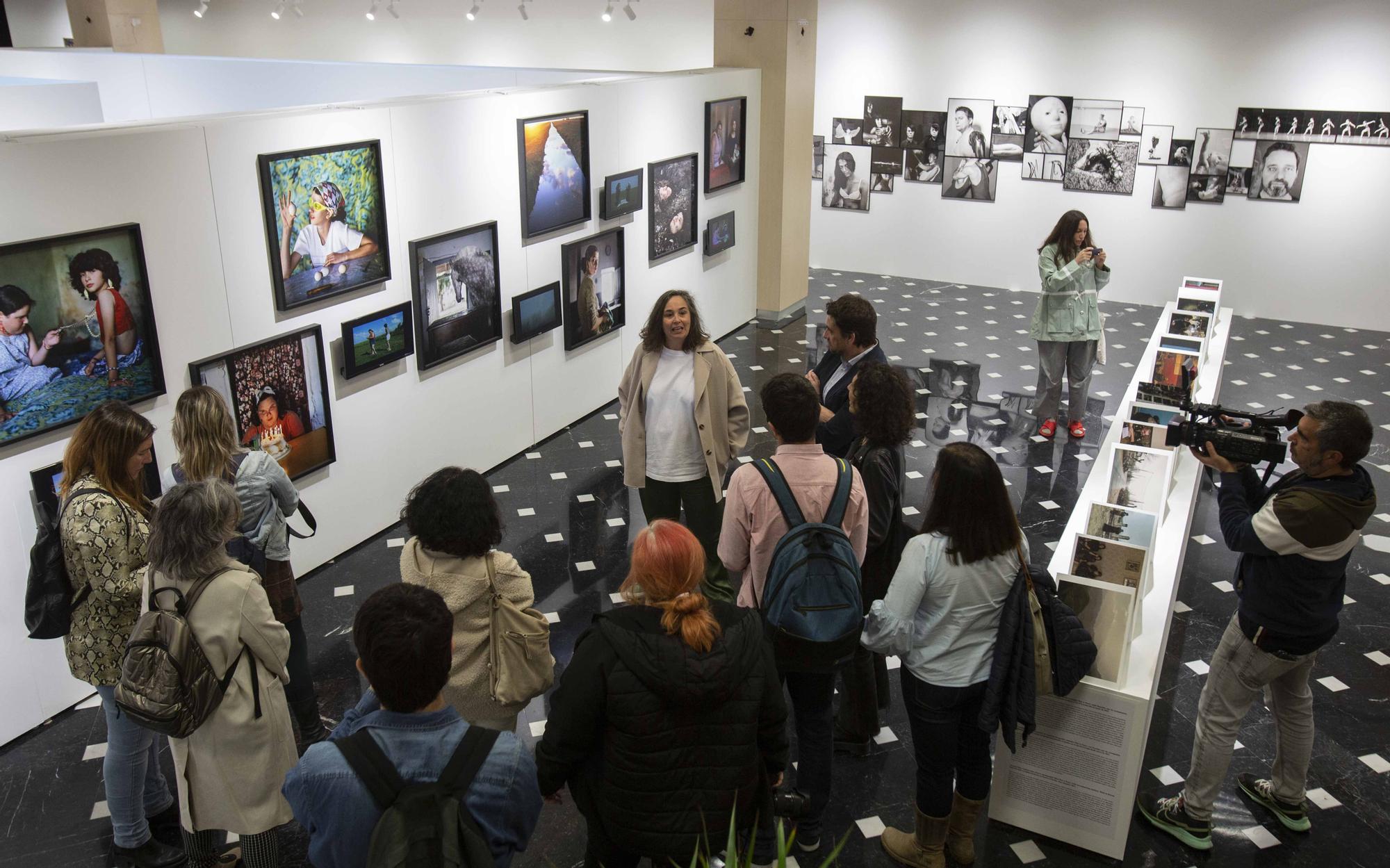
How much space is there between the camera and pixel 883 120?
15.1 metres

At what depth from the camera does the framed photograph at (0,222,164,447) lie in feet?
16.0

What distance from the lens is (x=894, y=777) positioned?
4.94 metres

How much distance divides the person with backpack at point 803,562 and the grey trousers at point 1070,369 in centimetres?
537

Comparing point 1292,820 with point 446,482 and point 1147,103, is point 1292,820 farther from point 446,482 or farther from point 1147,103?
point 1147,103

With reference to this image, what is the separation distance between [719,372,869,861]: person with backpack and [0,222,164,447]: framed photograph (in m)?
3.37

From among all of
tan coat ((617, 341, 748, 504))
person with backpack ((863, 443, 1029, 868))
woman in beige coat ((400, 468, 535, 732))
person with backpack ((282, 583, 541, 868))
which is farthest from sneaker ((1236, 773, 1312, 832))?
person with backpack ((282, 583, 541, 868))

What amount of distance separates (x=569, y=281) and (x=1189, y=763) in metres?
6.10

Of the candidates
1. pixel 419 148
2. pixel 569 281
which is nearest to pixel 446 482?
pixel 419 148

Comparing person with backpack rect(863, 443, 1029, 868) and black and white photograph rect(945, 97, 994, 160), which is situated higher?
black and white photograph rect(945, 97, 994, 160)

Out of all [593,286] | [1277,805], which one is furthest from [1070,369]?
[1277,805]

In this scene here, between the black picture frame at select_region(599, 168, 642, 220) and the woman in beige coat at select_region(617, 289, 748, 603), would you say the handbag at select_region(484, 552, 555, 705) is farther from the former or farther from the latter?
the black picture frame at select_region(599, 168, 642, 220)

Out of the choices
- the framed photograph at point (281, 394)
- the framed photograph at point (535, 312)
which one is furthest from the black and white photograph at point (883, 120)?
the framed photograph at point (281, 394)

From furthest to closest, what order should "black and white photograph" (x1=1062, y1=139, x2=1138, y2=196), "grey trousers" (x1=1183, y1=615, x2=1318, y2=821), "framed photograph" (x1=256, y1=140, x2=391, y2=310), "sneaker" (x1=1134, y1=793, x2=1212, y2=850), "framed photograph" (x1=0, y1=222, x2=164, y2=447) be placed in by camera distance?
"black and white photograph" (x1=1062, y1=139, x2=1138, y2=196) < "framed photograph" (x1=256, y1=140, x2=391, y2=310) < "framed photograph" (x1=0, y1=222, x2=164, y2=447) < "sneaker" (x1=1134, y1=793, x2=1212, y2=850) < "grey trousers" (x1=1183, y1=615, x2=1318, y2=821)

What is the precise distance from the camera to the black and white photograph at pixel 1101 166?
536 inches
